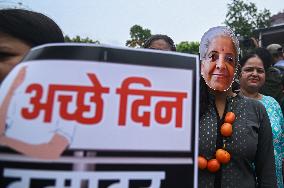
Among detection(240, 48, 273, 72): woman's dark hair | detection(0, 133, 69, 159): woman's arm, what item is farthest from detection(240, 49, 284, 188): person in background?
detection(0, 133, 69, 159): woman's arm

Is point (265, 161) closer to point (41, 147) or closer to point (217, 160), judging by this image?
point (217, 160)

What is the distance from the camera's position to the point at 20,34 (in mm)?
1095

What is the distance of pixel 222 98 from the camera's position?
1.57m

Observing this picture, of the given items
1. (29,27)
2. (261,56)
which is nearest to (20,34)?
(29,27)

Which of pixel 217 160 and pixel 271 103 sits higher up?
pixel 271 103

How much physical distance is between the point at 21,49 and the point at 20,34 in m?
0.06

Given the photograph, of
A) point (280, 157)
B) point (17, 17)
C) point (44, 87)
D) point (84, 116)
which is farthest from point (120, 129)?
point (280, 157)

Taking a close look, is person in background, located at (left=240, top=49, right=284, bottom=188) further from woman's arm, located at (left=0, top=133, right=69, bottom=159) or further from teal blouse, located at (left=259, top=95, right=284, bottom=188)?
woman's arm, located at (left=0, top=133, right=69, bottom=159)

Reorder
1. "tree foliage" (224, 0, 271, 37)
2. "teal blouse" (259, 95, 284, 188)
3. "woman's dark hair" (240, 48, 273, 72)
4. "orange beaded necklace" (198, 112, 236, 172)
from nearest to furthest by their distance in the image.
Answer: "orange beaded necklace" (198, 112, 236, 172), "teal blouse" (259, 95, 284, 188), "woman's dark hair" (240, 48, 273, 72), "tree foliage" (224, 0, 271, 37)

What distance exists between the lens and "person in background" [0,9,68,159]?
69cm

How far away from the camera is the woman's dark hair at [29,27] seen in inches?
43.1

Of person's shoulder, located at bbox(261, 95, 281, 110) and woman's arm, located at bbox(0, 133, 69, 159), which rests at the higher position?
person's shoulder, located at bbox(261, 95, 281, 110)

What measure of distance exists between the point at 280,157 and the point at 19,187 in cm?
207

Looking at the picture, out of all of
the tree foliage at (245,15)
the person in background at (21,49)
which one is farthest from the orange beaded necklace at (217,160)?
the tree foliage at (245,15)
